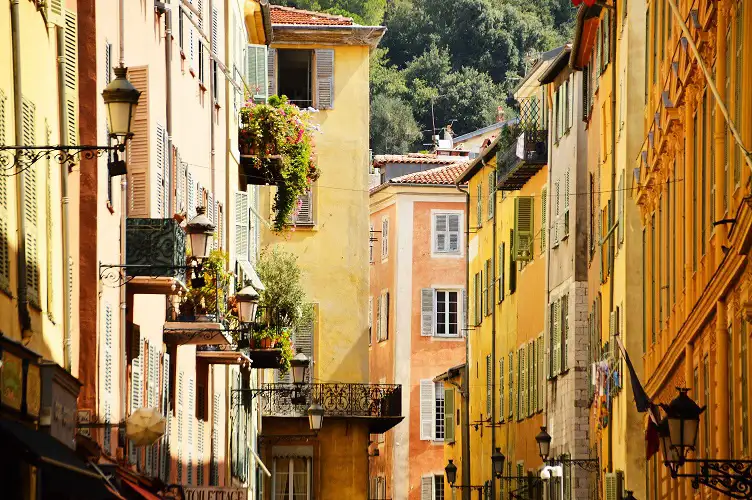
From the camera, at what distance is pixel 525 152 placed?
45.2 m

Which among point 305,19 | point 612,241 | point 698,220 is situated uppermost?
point 305,19

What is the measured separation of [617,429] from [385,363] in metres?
31.2

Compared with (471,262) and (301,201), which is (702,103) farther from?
(471,262)

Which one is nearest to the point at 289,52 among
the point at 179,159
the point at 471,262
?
the point at 471,262

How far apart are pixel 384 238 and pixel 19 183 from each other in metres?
49.2

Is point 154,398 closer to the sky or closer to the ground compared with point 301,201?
closer to the ground

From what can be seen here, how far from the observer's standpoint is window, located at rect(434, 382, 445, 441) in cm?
6288

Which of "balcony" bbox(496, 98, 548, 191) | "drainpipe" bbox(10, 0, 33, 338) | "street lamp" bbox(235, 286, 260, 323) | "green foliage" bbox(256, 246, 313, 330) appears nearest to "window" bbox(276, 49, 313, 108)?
"balcony" bbox(496, 98, 548, 191)

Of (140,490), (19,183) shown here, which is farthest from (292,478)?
(19,183)

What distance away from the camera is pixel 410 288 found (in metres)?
62.7

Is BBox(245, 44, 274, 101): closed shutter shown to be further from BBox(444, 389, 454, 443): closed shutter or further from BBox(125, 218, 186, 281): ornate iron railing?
BBox(444, 389, 454, 443): closed shutter

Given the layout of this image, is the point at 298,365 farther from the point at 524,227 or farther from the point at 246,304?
the point at 524,227

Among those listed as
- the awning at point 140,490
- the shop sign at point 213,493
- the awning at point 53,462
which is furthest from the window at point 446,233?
the awning at point 53,462

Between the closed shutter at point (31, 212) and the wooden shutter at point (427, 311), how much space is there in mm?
46811
